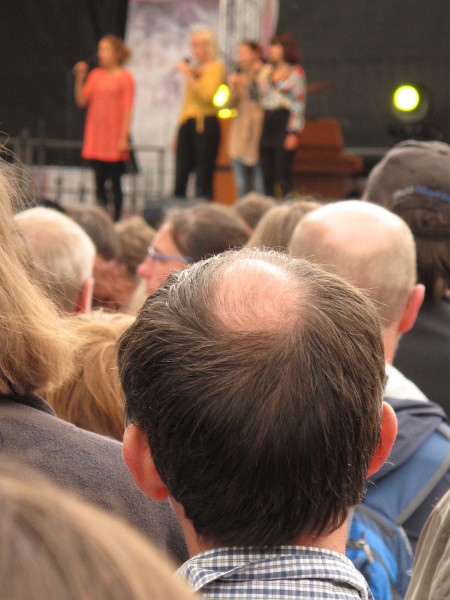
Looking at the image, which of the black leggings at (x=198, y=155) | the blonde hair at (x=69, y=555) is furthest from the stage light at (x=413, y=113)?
the blonde hair at (x=69, y=555)

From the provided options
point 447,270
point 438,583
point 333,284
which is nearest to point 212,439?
point 333,284

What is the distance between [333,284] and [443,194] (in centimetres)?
204

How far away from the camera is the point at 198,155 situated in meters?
9.90

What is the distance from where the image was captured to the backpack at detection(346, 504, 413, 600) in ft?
5.38

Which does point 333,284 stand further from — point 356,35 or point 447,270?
point 356,35

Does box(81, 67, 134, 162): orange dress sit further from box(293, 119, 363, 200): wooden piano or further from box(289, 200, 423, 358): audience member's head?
box(289, 200, 423, 358): audience member's head

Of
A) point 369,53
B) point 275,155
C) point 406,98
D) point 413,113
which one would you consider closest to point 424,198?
point 275,155

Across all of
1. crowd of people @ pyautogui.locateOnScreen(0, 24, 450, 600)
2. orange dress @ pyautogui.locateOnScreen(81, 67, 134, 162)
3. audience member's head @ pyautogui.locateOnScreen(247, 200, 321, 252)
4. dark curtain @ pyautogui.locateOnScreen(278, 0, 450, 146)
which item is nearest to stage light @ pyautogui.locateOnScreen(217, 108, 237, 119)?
orange dress @ pyautogui.locateOnScreen(81, 67, 134, 162)

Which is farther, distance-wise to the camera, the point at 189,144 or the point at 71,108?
the point at 71,108

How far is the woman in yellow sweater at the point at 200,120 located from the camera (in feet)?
30.5

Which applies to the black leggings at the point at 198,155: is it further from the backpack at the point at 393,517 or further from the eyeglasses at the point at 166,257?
the backpack at the point at 393,517

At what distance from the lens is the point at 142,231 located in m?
4.21

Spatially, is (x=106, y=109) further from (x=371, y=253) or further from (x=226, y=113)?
(x=371, y=253)

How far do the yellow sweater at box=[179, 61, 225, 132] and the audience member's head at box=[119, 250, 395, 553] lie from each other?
A: 8372 millimetres
